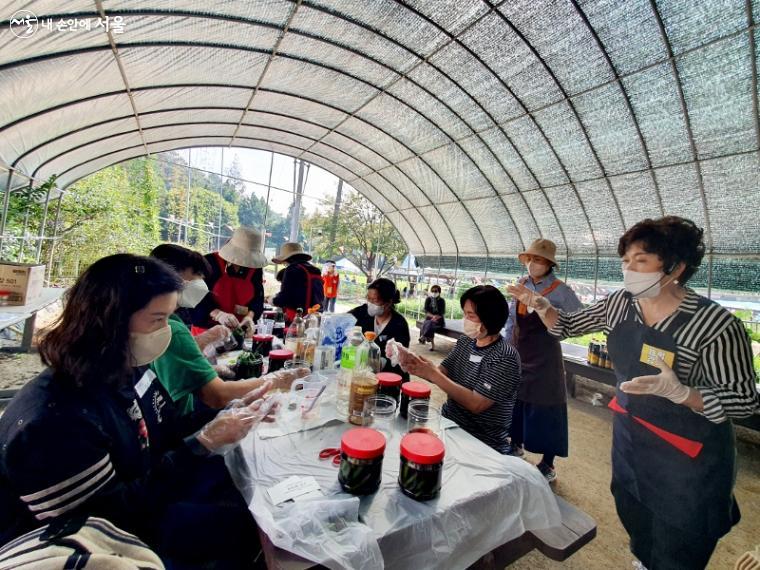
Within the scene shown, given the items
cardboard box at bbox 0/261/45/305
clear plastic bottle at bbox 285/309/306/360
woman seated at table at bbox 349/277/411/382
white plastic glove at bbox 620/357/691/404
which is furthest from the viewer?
cardboard box at bbox 0/261/45/305

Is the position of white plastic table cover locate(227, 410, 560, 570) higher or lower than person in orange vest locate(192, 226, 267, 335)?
lower

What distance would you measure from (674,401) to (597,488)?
2.53m

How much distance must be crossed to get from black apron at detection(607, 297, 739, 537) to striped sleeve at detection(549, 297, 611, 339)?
256mm

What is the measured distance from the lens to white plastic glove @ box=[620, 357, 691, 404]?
4.67ft

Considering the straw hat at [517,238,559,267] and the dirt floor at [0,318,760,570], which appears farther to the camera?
the straw hat at [517,238,559,267]

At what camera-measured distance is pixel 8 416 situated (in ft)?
3.08

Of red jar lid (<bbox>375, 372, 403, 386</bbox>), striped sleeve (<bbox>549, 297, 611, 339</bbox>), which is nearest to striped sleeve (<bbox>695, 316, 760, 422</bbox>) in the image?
striped sleeve (<bbox>549, 297, 611, 339</bbox>)

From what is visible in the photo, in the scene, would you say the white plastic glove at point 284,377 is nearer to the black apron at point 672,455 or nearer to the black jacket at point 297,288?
the black apron at point 672,455

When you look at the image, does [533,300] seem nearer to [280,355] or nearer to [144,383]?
[280,355]

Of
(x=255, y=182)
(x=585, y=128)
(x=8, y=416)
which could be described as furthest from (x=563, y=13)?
(x=255, y=182)

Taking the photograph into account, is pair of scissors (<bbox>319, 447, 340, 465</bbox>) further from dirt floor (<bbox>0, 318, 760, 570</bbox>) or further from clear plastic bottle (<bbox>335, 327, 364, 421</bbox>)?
dirt floor (<bbox>0, 318, 760, 570</bbox>)

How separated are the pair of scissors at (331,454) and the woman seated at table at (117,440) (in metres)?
0.32

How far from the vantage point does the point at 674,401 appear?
1454 mm

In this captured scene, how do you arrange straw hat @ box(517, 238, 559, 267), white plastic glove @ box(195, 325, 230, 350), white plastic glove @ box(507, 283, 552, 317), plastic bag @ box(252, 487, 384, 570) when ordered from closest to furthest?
plastic bag @ box(252, 487, 384, 570), white plastic glove @ box(507, 283, 552, 317), white plastic glove @ box(195, 325, 230, 350), straw hat @ box(517, 238, 559, 267)
